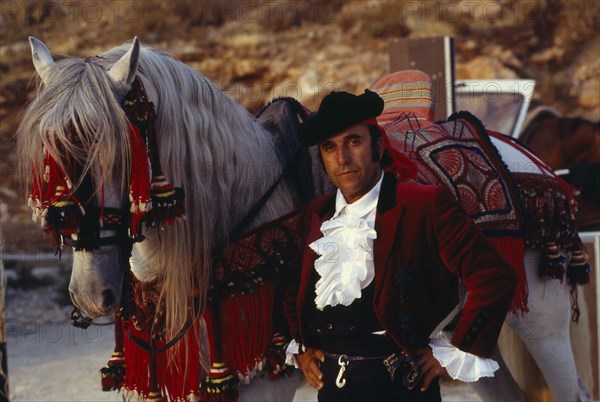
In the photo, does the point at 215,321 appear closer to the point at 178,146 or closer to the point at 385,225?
the point at 178,146

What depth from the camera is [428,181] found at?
9.73ft

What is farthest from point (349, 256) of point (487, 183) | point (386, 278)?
point (487, 183)

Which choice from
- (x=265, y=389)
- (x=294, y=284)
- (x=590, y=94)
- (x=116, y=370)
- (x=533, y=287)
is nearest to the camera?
(x=294, y=284)

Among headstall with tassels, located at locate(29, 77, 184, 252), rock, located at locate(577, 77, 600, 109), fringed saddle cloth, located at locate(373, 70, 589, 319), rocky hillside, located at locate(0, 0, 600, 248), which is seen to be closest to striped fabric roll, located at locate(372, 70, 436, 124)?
fringed saddle cloth, located at locate(373, 70, 589, 319)

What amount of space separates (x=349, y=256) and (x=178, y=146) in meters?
0.70

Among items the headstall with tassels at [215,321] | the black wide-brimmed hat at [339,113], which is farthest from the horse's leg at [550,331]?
the black wide-brimmed hat at [339,113]

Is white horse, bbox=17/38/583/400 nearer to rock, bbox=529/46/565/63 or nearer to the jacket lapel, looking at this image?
the jacket lapel

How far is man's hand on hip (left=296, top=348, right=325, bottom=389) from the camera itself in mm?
2279

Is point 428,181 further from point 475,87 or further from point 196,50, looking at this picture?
point 196,50

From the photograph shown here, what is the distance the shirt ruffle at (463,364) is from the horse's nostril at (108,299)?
Answer: 0.97 metres

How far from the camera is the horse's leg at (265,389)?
8.80 feet

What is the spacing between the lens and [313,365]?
2.29 meters

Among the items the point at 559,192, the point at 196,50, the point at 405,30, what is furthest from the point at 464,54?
the point at 559,192

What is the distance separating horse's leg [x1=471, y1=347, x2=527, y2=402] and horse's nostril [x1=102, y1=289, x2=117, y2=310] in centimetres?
211
